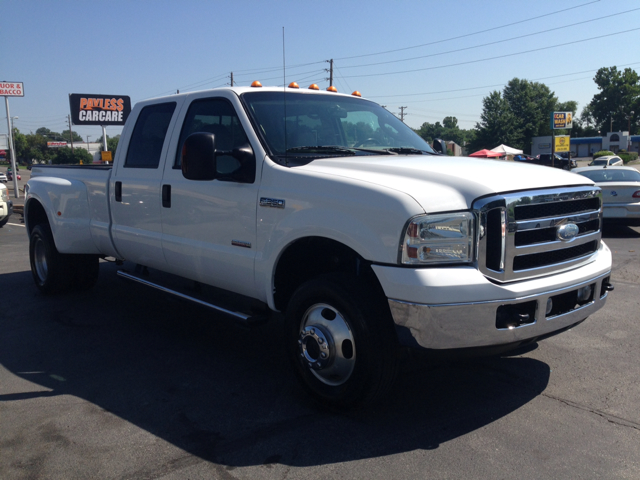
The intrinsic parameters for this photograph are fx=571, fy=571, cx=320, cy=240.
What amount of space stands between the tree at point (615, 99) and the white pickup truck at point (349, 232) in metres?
135

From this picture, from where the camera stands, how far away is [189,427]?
341 cm

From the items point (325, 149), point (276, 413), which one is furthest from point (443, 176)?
point (276, 413)

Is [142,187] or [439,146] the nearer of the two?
[142,187]

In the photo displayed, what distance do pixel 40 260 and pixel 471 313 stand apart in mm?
5628

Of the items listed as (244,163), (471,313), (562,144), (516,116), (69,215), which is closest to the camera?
(471,313)

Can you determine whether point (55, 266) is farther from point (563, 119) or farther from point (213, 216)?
Answer: point (563, 119)

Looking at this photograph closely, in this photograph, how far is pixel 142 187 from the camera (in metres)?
5.00

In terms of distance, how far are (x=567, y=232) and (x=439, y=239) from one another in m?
0.94

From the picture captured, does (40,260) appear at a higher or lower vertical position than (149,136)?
lower

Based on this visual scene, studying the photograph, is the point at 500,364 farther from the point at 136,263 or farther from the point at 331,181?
the point at 136,263

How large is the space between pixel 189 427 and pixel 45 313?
11.1ft

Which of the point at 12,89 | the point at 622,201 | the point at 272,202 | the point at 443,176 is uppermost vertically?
the point at 12,89

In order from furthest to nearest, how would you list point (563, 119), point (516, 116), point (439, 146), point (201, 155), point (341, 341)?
point (516, 116) < point (563, 119) < point (439, 146) < point (201, 155) < point (341, 341)

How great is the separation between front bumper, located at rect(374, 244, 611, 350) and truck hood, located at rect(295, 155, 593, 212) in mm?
426
